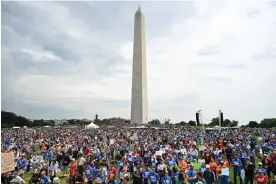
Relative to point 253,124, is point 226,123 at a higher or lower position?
higher

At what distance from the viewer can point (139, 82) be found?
68875 mm

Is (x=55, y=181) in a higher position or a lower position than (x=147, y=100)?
lower

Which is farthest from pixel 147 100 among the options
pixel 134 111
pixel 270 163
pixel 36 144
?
pixel 270 163

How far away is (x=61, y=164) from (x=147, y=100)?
51953 mm

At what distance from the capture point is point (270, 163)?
15.3 metres

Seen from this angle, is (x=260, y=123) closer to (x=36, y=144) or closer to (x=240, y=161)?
(x=36, y=144)

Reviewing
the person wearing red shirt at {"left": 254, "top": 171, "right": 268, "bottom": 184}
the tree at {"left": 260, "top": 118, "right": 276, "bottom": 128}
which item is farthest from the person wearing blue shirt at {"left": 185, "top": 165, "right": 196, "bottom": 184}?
the tree at {"left": 260, "top": 118, "right": 276, "bottom": 128}

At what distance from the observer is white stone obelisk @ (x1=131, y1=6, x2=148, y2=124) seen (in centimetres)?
6773

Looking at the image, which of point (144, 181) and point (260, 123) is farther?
point (260, 123)

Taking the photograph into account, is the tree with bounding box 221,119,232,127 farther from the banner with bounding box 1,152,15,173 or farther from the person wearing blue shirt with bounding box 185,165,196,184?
the banner with bounding box 1,152,15,173

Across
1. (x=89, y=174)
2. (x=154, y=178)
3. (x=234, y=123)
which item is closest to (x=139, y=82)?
(x=234, y=123)

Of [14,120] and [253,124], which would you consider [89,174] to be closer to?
[253,124]

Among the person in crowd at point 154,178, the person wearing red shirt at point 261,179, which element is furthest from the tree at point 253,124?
the person in crowd at point 154,178

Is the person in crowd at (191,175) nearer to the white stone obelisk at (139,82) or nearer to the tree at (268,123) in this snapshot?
the white stone obelisk at (139,82)
